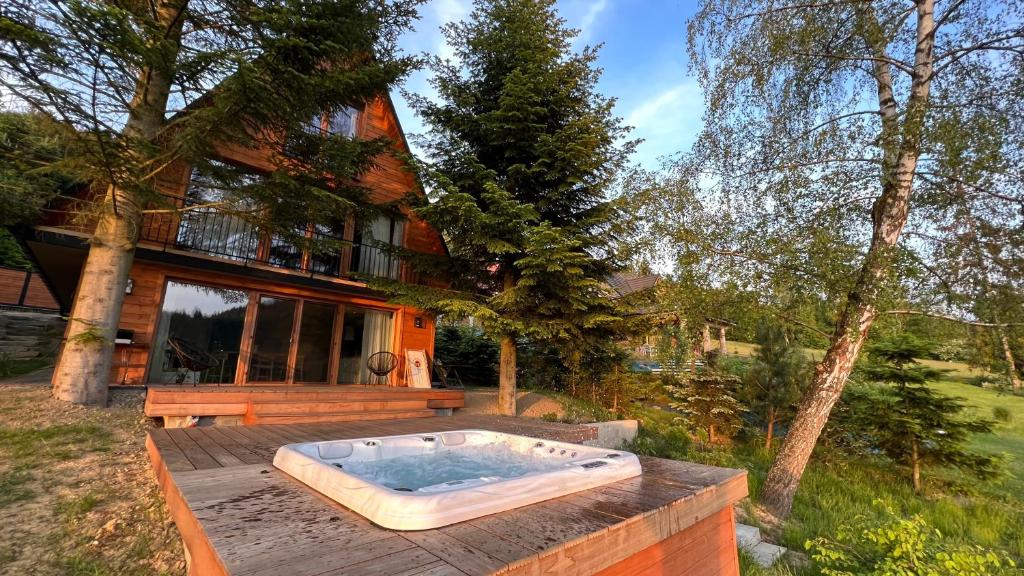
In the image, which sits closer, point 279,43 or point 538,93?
point 279,43

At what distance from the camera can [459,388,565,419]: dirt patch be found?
7.75 m

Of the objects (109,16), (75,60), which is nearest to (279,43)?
(109,16)

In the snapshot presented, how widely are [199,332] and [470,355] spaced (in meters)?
7.81

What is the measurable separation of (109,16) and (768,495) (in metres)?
8.69

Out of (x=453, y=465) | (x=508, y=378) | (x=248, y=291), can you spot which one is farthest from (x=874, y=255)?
(x=248, y=291)

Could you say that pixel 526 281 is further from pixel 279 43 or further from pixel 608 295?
pixel 279 43

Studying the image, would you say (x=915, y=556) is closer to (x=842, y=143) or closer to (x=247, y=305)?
(x=842, y=143)

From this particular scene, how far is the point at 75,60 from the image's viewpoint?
410cm

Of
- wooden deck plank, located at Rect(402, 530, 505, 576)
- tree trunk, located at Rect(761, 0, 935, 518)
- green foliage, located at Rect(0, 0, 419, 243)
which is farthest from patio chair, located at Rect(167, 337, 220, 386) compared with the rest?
tree trunk, located at Rect(761, 0, 935, 518)

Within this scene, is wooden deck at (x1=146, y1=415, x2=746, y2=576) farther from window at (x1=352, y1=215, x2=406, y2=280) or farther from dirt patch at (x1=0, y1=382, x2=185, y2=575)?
window at (x1=352, y1=215, x2=406, y2=280)

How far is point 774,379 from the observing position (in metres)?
7.50

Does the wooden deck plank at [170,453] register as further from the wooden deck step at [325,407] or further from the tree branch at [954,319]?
the tree branch at [954,319]

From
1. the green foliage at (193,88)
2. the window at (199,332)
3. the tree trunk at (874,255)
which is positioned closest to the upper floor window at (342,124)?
the green foliage at (193,88)

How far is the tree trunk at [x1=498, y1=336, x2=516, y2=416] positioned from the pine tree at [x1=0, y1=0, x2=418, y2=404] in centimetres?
343
